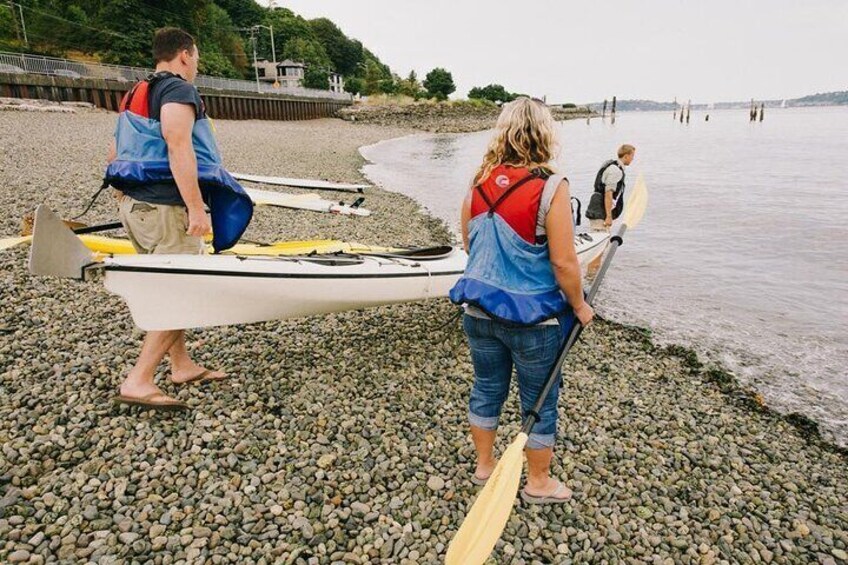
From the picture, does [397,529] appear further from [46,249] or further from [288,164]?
[288,164]

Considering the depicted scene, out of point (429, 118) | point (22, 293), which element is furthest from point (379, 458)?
point (429, 118)

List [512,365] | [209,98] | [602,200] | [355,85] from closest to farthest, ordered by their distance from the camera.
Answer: [512,365], [602,200], [209,98], [355,85]

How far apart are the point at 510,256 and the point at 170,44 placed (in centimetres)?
241

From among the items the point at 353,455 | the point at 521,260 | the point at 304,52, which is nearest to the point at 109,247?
the point at 353,455

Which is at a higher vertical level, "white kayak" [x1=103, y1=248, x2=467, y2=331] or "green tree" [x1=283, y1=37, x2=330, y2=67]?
"green tree" [x1=283, y1=37, x2=330, y2=67]

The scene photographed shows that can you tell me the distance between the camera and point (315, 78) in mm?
67938

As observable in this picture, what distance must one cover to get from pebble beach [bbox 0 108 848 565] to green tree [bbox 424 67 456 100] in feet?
248

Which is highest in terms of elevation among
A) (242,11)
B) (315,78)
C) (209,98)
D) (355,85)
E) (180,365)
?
(242,11)

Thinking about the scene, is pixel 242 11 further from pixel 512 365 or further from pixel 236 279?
pixel 512 365

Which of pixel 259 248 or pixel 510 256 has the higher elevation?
pixel 510 256

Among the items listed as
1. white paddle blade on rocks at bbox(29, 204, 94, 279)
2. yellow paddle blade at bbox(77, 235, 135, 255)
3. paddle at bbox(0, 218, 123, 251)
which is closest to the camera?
white paddle blade on rocks at bbox(29, 204, 94, 279)

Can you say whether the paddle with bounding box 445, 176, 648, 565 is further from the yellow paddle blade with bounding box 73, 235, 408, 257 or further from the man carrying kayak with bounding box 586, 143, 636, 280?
the man carrying kayak with bounding box 586, 143, 636, 280

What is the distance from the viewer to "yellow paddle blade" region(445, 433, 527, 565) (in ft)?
7.57

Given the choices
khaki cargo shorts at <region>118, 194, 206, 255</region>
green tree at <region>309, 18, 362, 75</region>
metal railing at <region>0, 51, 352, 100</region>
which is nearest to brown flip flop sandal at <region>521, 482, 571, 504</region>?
khaki cargo shorts at <region>118, 194, 206, 255</region>
